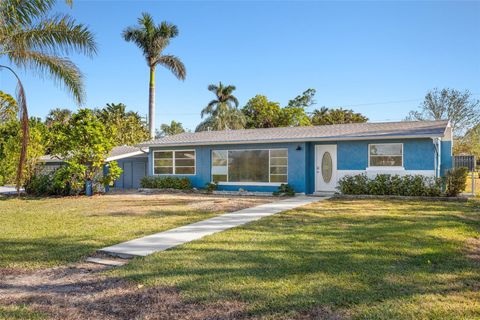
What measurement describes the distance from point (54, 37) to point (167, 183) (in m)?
10.3

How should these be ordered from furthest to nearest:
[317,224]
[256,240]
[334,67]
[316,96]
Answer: [316,96] < [334,67] < [317,224] < [256,240]

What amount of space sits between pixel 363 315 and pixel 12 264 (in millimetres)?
4982

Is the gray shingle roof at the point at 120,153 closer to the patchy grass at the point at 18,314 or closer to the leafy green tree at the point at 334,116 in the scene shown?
the patchy grass at the point at 18,314

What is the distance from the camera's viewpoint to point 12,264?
534 centimetres

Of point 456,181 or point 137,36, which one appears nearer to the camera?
point 456,181

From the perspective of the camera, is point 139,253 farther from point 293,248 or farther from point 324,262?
point 324,262

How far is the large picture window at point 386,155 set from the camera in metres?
14.4

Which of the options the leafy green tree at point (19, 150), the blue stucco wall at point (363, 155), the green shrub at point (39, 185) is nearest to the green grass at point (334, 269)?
the blue stucco wall at point (363, 155)

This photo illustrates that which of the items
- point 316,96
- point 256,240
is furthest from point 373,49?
point 316,96

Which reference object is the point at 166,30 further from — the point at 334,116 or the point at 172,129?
the point at 172,129

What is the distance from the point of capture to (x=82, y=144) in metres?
16.1

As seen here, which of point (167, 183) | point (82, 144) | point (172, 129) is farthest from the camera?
point (172, 129)

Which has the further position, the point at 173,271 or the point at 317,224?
the point at 317,224

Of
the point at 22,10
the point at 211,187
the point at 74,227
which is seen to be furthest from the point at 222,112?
the point at 74,227
